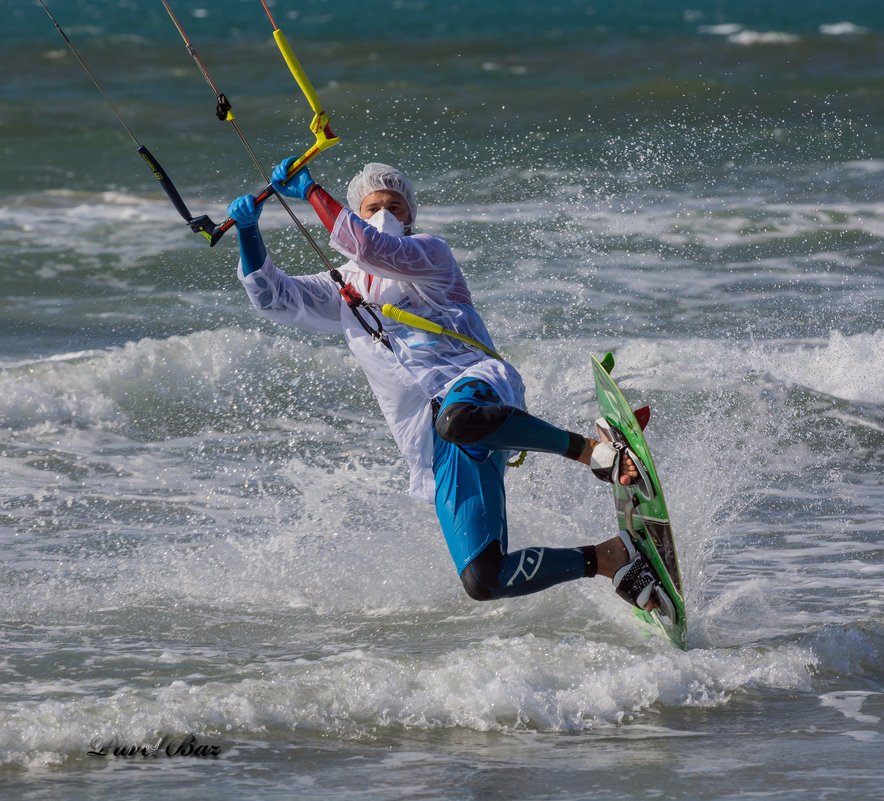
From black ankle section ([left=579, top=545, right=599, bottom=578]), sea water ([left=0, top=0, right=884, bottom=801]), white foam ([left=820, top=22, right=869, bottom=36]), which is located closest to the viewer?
sea water ([left=0, top=0, right=884, bottom=801])

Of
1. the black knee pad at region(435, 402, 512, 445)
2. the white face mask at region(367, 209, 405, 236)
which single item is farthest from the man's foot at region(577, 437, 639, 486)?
the white face mask at region(367, 209, 405, 236)

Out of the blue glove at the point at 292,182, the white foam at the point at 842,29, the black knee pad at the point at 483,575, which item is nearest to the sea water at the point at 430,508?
the black knee pad at the point at 483,575

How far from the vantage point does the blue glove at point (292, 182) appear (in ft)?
→ 14.0

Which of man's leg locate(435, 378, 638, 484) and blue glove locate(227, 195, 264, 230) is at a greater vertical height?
blue glove locate(227, 195, 264, 230)

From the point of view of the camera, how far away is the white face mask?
463 centimetres

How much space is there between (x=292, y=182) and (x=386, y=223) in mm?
465

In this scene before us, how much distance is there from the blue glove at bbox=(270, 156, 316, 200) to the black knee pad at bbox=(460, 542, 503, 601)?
1389 mm

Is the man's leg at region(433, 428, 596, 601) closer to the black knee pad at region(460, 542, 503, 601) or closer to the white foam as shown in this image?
the black knee pad at region(460, 542, 503, 601)

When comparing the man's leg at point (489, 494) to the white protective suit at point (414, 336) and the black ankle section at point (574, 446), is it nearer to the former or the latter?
the black ankle section at point (574, 446)

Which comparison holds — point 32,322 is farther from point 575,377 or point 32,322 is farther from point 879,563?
point 879,563

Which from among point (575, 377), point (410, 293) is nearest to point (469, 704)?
point (410, 293)

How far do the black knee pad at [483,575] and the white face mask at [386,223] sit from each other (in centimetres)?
120

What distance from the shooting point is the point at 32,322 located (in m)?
10.4

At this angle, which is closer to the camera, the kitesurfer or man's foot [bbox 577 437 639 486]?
the kitesurfer
